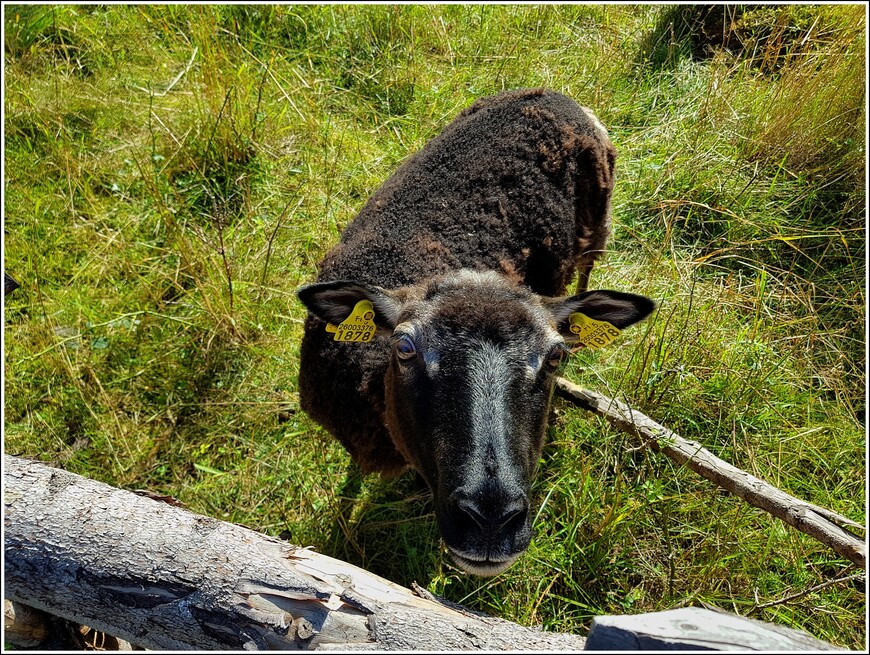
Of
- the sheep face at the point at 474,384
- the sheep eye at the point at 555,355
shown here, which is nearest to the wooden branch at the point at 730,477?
the sheep face at the point at 474,384

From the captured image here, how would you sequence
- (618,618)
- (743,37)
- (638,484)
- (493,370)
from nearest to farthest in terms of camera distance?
1. (618,618)
2. (493,370)
3. (638,484)
4. (743,37)

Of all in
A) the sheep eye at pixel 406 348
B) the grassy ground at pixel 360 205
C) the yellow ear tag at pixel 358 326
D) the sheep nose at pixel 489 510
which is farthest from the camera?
the grassy ground at pixel 360 205

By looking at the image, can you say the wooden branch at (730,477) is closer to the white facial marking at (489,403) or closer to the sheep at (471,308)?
the sheep at (471,308)

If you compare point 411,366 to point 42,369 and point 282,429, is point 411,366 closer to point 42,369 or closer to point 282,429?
point 282,429

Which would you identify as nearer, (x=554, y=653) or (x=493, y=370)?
(x=554, y=653)

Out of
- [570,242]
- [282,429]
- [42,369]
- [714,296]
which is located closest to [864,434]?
[714,296]

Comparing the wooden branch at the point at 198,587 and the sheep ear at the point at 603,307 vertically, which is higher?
the sheep ear at the point at 603,307

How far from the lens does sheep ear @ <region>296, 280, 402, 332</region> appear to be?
3.25 meters

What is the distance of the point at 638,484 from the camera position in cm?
428

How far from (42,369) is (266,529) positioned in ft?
7.85

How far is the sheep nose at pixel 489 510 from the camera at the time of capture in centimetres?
259

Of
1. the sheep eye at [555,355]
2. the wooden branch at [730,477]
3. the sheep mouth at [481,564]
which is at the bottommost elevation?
the wooden branch at [730,477]

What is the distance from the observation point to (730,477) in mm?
3777

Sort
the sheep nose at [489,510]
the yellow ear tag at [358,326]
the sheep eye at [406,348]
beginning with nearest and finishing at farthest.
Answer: the sheep nose at [489,510] → the sheep eye at [406,348] → the yellow ear tag at [358,326]
